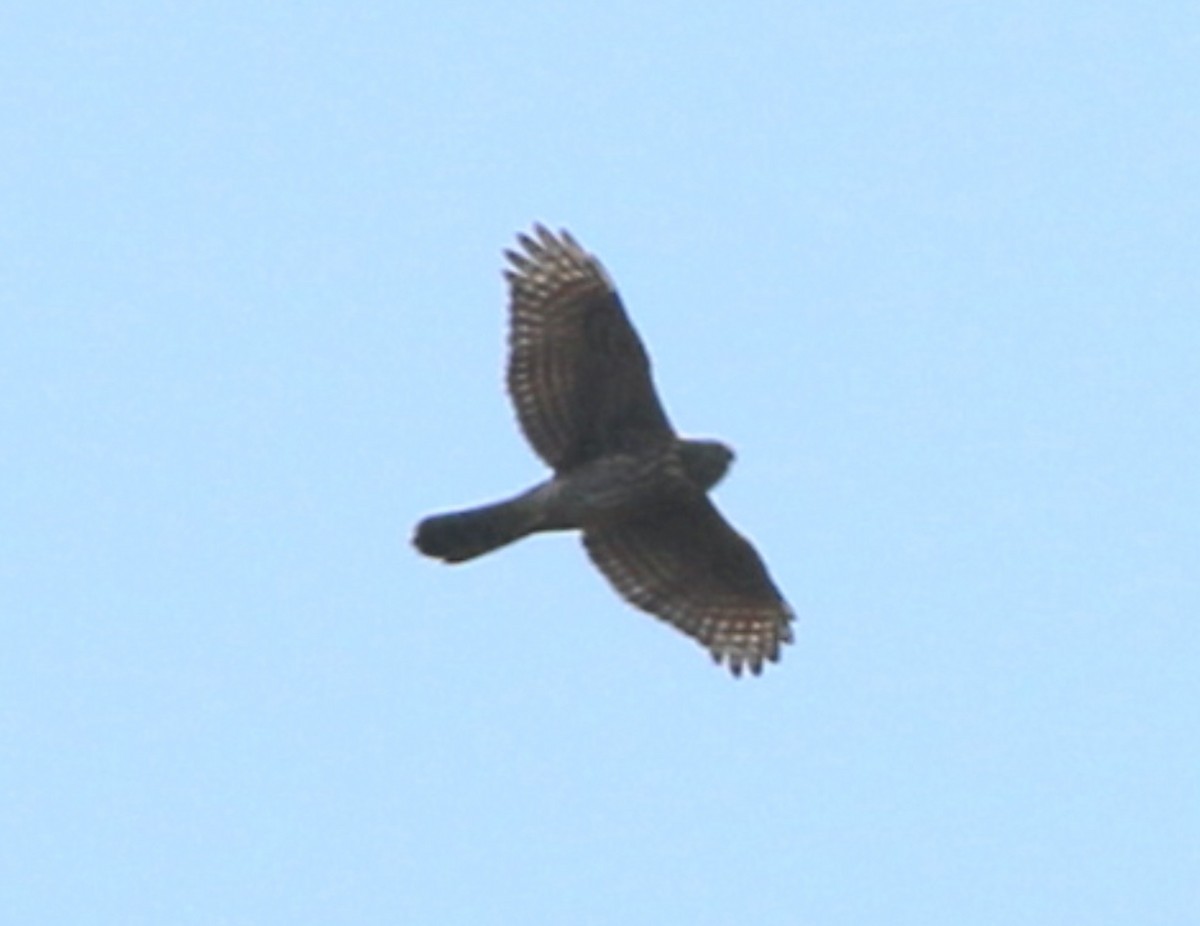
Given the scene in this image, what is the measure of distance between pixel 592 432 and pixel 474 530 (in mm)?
1115

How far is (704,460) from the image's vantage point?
24.4m

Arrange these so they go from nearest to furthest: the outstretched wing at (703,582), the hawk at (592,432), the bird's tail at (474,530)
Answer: the bird's tail at (474,530) < the hawk at (592,432) < the outstretched wing at (703,582)

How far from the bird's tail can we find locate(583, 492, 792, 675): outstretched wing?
0.91 metres

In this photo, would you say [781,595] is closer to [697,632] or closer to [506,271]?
[697,632]

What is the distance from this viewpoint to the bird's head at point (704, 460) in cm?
2431

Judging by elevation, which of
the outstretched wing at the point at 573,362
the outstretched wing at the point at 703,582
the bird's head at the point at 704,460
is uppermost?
the outstretched wing at the point at 573,362

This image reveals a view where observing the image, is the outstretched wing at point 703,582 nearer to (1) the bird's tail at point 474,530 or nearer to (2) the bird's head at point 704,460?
(2) the bird's head at point 704,460

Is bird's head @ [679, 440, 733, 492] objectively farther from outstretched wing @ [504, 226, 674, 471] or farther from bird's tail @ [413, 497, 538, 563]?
bird's tail @ [413, 497, 538, 563]

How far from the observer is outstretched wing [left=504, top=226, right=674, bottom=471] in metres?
24.3

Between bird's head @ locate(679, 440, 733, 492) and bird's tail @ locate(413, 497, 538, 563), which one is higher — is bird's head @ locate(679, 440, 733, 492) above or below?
above

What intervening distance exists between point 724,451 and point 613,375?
0.88 meters

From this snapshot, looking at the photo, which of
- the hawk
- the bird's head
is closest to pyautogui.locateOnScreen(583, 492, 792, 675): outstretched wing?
the hawk

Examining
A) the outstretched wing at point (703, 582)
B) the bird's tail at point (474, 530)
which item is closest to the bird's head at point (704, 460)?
the outstretched wing at point (703, 582)

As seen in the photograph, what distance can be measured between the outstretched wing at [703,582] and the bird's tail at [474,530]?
913mm
